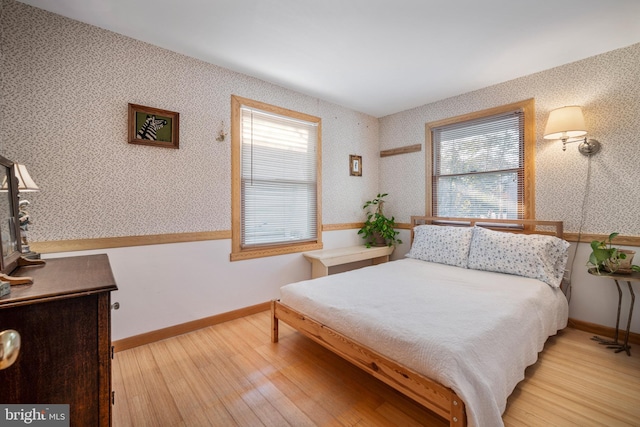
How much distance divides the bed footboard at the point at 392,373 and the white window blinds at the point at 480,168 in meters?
2.47

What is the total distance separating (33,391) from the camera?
920 mm

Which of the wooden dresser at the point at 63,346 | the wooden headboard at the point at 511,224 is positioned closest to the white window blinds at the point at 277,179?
the wooden headboard at the point at 511,224

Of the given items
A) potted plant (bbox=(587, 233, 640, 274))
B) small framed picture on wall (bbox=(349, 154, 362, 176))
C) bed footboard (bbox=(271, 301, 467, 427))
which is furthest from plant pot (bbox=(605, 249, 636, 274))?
small framed picture on wall (bbox=(349, 154, 362, 176))

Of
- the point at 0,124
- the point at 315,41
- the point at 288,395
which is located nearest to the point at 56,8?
the point at 0,124

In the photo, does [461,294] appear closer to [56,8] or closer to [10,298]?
[10,298]

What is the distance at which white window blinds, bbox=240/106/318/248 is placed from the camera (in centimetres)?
301

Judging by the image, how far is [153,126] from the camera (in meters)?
2.39

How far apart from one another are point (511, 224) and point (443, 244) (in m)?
0.74

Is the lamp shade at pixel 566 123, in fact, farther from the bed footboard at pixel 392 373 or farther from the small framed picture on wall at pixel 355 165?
the bed footboard at pixel 392 373

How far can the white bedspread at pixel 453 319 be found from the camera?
133 centimetres

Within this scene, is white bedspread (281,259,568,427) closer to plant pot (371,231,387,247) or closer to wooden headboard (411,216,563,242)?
wooden headboard (411,216,563,242)

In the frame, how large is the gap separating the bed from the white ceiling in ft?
5.43

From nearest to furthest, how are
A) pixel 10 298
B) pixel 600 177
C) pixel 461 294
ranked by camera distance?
1. pixel 10 298
2. pixel 461 294
3. pixel 600 177

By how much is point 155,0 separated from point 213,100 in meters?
0.93
